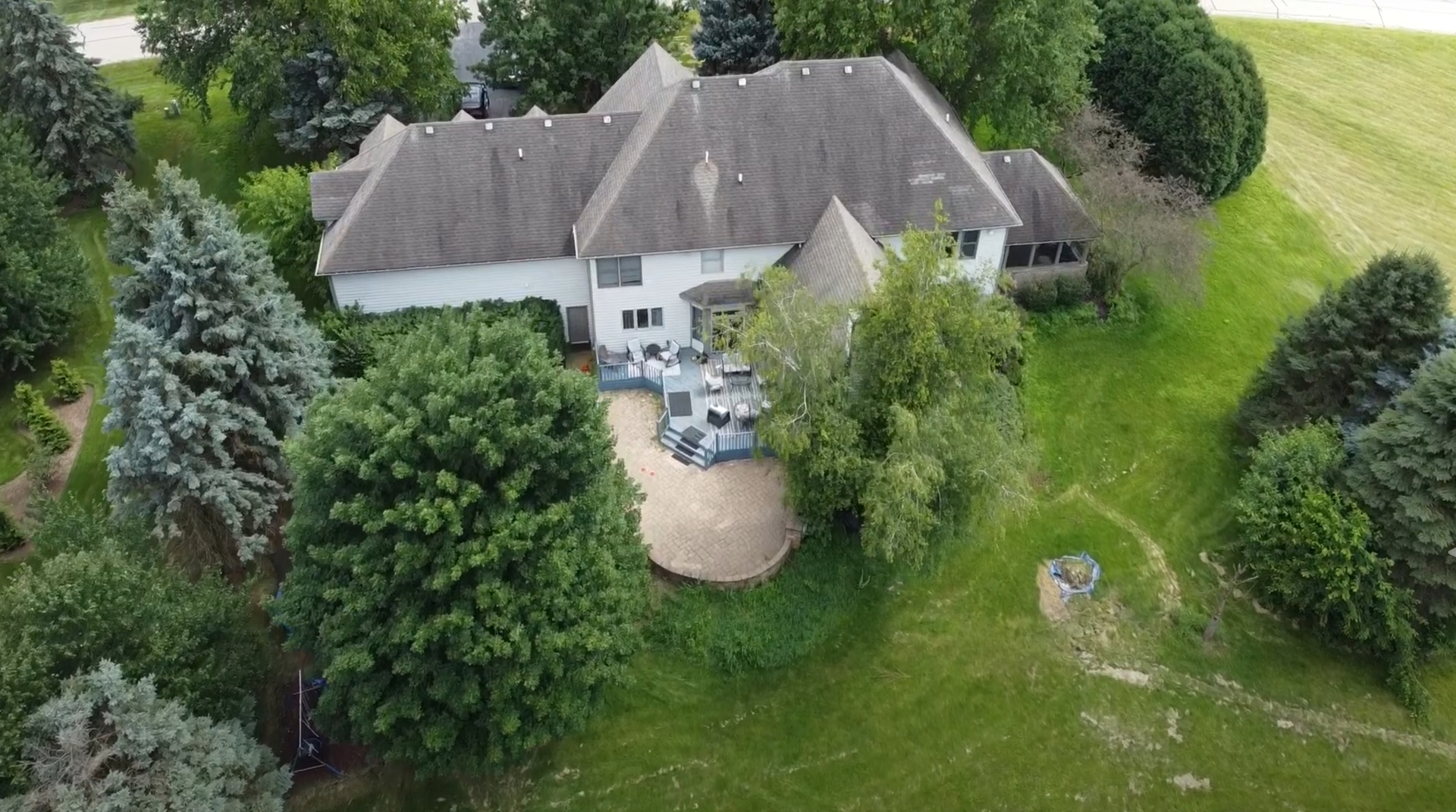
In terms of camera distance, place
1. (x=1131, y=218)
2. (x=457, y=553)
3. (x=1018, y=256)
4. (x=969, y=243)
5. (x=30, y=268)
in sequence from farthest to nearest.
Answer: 1. (x=1018, y=256)
2. (x=1131, y=218)
3. (x=969, y=243)
4. (x=30, y=268)
5. (x=457, y=553)

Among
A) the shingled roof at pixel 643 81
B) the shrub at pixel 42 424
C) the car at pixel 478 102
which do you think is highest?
the shingled roof at pixel 643 81

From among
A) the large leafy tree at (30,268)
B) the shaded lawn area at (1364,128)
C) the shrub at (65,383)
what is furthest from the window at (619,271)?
the shaded lawn area at (1364,128)

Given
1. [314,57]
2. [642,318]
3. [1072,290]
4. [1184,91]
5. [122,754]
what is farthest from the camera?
[1184,91]

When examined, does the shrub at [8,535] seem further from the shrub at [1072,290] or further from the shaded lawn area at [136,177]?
the shrub at [1072,290]

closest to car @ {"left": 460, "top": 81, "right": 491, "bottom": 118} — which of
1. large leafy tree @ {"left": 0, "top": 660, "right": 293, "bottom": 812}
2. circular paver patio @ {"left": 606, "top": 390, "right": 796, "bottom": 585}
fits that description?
circular paver patio @ {"left": 606, "top": 390, "right": 796, "bottom": 585}

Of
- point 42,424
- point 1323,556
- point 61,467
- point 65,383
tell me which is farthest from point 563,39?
point 1323,556

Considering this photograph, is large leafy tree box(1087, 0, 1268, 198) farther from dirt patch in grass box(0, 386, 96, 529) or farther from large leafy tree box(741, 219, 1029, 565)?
dirt patch in grass box(0, 386, 96, 529)

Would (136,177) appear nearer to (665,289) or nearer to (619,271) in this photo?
(619,271)
